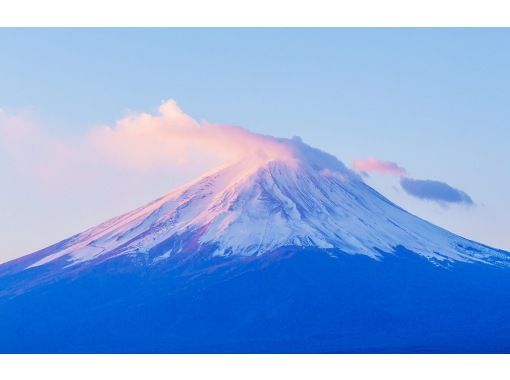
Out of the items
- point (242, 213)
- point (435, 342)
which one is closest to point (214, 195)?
point (242, 213)

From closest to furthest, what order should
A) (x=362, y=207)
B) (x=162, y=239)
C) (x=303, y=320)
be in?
(x=303, y=320) → (x=162, y=239) → (x=362, y=207)

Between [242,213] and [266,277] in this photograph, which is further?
[242,213]

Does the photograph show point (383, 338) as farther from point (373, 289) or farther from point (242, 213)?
point (242, 213)
